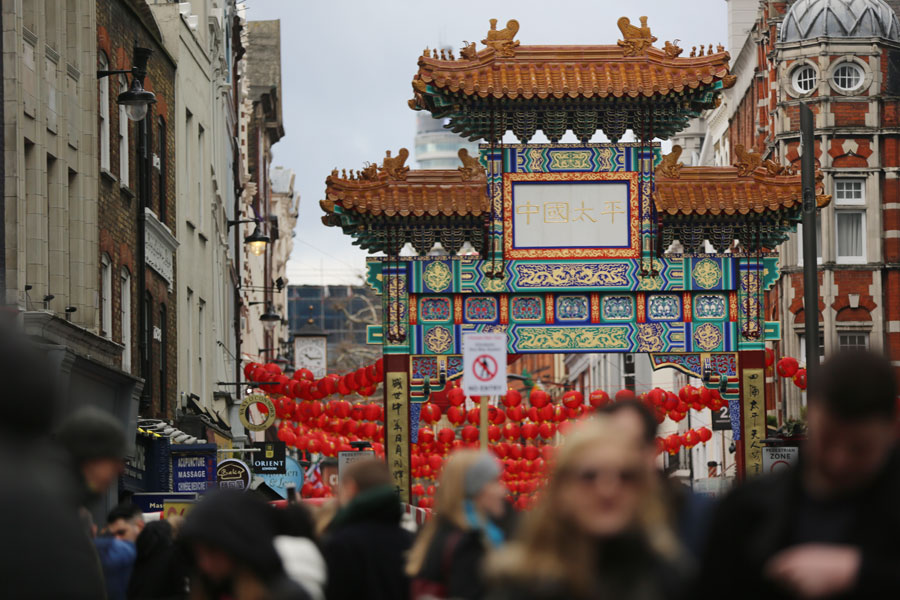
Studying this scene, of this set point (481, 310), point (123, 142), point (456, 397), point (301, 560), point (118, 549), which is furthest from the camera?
point (456, 397)

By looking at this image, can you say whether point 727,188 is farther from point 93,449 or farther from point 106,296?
point 93,449

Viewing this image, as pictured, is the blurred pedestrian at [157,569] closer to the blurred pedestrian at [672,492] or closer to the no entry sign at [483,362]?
the blurred pedestrian at [672,492]

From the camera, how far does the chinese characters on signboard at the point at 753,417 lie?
91.3 feet

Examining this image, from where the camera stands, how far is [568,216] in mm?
28500

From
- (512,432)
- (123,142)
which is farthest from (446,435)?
(123,142)

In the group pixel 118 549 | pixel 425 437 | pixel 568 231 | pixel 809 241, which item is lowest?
pixel 425 437

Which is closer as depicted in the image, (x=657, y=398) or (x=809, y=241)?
(x=809, y=241)

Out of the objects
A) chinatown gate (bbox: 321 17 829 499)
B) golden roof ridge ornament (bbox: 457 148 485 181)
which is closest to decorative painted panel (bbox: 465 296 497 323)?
chinatown gate (bbox: 321 17 829 499)

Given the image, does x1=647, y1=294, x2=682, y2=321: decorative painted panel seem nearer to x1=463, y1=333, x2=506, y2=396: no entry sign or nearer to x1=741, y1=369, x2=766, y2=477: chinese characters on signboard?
x1=741, y1=369, x2=766, y2=477: chinese characters on signboard

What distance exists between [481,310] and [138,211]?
615 centimetres

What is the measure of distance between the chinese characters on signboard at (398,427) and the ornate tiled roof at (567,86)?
428cm

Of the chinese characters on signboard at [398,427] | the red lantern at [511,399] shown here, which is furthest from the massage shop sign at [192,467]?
the red lantern at [511,399]

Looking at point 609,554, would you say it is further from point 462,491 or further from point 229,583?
point 462,491

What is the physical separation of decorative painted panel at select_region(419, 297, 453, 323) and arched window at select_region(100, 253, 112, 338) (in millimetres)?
4756
